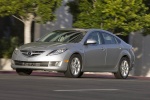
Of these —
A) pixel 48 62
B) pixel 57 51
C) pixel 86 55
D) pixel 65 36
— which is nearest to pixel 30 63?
pixel 48 62

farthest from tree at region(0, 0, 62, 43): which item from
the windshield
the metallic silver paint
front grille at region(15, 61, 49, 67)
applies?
front grille at region(15, 61, 49, 67)

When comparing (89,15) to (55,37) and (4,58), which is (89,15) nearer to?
(4,58)

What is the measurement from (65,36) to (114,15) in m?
5.20

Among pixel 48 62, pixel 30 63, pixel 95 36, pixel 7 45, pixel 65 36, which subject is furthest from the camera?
pixel 7 45

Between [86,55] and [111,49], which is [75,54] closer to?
[86,55]

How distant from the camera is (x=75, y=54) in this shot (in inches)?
667

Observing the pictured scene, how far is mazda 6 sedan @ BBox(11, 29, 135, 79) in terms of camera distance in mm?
16500

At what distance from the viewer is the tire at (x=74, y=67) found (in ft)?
54.8

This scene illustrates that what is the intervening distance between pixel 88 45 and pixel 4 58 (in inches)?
301

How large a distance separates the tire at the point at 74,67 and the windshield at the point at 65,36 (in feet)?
2.03

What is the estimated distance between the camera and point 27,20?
2162 centimetres

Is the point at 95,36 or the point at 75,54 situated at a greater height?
the point at 95,36

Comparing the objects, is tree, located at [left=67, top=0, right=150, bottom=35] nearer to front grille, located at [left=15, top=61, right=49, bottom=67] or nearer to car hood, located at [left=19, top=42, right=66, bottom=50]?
car hood, located at [left=19, top=42, right=66, bottom=50]

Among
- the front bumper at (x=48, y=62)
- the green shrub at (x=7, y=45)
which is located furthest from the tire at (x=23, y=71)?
the green shrub at (x=7, y=45)
